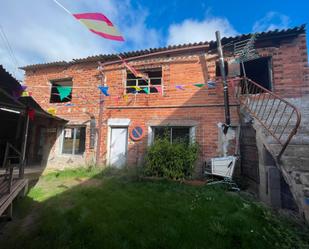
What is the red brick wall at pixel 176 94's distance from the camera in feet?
18.6

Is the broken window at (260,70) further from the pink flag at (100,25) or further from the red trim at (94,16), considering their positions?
the red trim at (94,16)

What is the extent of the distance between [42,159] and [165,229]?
25.6ft

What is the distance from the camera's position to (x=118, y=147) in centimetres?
716

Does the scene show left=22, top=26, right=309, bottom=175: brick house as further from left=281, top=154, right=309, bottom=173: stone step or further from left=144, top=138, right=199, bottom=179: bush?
left=281, top=154, right=309, bottom=173: stone step

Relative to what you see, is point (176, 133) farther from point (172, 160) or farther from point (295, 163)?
point (295, 163)

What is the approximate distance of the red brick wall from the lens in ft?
18.6

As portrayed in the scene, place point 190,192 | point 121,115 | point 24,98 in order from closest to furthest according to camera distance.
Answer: point 190,192 < point 24,98 < point 121,115

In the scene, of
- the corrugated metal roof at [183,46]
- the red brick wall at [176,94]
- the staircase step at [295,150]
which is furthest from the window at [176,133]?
the corrugated metal roof at [183,46]

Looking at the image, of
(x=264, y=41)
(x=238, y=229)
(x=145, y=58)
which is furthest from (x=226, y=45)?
(x=238, y=229)

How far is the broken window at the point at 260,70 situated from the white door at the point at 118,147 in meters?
5.91

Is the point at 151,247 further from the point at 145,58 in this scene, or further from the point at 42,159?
the point at 42,159

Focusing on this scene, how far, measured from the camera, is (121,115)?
7.19 m

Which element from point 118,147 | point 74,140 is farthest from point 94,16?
point 74,140

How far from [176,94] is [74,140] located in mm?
5457
